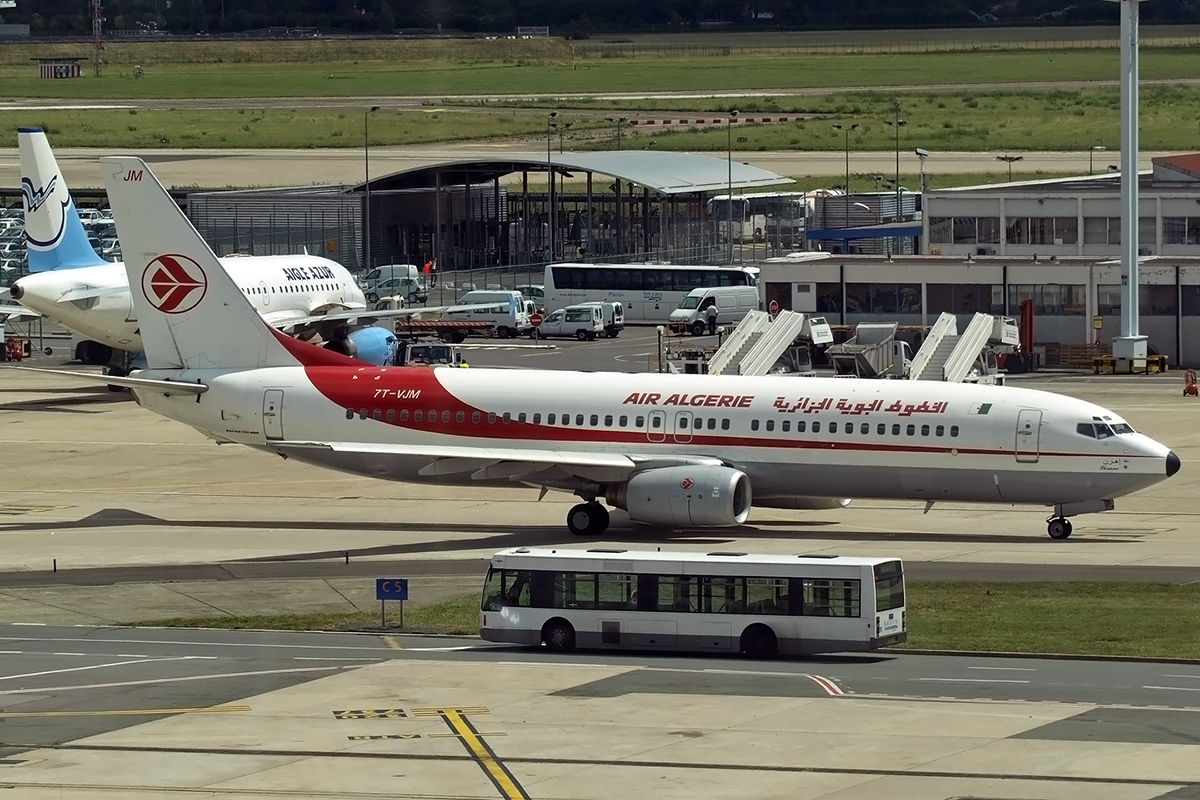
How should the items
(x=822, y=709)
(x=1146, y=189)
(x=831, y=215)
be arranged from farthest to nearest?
(x=831, y=215)
(x=1146, y=189)
(x=822, y=709)

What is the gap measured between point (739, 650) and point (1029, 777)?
36.8 feet

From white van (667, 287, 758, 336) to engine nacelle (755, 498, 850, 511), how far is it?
202ft

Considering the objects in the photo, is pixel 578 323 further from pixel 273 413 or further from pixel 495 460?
pixel 495 460

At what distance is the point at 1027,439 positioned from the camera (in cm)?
5238

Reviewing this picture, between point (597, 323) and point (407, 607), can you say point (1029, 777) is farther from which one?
point (597, 323)

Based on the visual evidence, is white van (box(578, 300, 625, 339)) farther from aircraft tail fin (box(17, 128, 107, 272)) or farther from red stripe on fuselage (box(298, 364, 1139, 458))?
red stripe on fuselage (box(298, 364, 1139, 458))

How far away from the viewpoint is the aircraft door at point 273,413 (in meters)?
58.2

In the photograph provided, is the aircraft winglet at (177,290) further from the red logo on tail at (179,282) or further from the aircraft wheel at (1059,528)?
the aircraft wheel at (1059,528)

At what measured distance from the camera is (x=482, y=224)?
15550 centimetres

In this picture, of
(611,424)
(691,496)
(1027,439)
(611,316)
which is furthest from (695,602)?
(611,316)

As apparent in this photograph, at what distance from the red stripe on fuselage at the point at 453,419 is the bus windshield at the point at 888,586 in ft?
44.8

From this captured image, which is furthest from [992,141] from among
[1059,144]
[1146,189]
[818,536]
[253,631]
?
[253,631]

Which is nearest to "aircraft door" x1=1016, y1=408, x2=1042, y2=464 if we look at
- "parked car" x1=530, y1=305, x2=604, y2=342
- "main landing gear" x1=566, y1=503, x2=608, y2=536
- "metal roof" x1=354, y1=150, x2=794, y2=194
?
"main landing gear" x1=566, y1=503, x2=608, y2=536

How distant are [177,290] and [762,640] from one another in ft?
88.7
